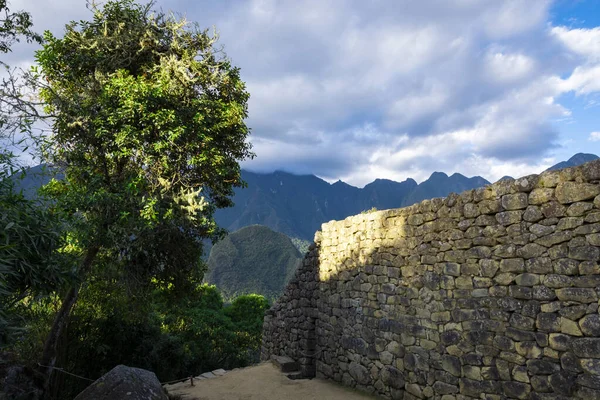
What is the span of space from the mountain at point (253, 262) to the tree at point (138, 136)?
45.0m

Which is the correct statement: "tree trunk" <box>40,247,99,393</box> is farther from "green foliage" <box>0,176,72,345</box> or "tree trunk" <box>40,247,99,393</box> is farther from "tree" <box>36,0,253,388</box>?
"green foliage" <box>0,176,72,345</box>

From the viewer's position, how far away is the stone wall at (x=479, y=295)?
393 centimetres

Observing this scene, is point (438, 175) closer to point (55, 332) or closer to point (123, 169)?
point (123, 169)

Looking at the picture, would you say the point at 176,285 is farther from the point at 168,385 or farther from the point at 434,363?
the point at 434,363

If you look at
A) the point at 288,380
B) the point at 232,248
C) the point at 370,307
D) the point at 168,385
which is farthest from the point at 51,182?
the point at 232,248

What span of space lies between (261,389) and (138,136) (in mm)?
6010

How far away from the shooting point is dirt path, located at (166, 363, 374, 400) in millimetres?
7332

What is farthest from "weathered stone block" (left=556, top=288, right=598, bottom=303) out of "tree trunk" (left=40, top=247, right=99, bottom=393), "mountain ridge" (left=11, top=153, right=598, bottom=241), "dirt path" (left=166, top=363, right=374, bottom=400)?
"mountain ridge" (left=11, top=153, right=598, bottom=241)

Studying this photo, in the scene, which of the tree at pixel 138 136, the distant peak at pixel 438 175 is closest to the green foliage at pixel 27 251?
the tree at pixel 138 136

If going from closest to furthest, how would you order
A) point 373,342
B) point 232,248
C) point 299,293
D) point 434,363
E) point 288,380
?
point 434,363
point 373,342
point 288,380
point 299,293
point 232,248

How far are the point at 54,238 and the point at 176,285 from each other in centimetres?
539

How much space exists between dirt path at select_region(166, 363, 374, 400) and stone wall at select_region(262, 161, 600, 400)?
40 cm

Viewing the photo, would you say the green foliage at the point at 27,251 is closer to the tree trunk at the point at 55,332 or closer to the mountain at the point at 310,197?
the tree trunk at the point at 55,332

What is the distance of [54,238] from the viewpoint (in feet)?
18.1
